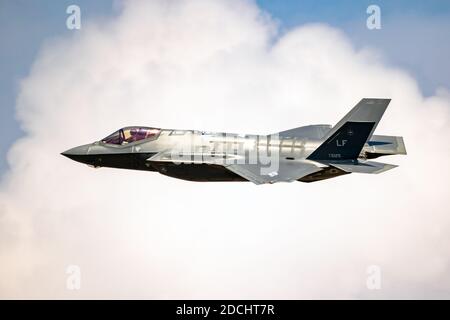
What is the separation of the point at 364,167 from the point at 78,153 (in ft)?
50.8

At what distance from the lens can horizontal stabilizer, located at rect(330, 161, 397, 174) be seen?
51.2 metres

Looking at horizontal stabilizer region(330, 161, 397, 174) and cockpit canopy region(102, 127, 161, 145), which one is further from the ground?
cockpit canopy region(102, 127, 161, 145)

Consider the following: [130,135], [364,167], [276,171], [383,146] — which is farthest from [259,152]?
[130,135]

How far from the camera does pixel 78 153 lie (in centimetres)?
5616

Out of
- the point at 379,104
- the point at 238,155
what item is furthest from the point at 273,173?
the point at 379,104

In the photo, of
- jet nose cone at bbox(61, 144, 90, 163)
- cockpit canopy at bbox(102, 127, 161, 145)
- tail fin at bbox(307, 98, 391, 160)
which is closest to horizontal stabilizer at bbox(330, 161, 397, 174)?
tail fin at bbox(307, 98, 391, 160)

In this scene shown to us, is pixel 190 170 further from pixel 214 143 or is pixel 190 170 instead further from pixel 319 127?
pixel 319 127

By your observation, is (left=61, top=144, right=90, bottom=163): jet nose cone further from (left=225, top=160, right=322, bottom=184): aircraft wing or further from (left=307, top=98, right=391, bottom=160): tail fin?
(left=307, top=98, right=391, bottom=160): tail fin

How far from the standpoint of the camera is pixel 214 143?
177 ft

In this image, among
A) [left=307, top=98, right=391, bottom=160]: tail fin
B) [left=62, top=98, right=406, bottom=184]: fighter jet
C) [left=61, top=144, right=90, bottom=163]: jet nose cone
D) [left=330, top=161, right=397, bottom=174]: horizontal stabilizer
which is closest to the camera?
[left=330, top=161, right=397, bottom=174]: horizontal stabilizer

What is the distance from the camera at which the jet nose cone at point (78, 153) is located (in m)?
Answer: 56.1

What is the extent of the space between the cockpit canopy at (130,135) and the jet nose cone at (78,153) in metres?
1.13

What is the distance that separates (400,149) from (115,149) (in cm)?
1522

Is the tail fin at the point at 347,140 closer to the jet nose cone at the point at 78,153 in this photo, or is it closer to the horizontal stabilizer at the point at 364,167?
the horizontal stabilizer at the point at 364,167
